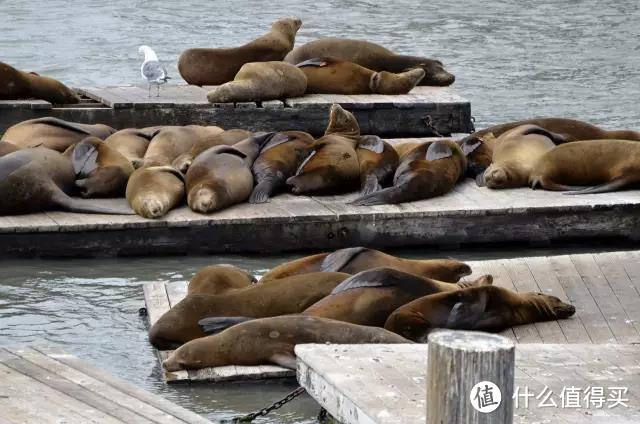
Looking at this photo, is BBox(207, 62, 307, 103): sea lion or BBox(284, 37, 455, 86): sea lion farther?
BBox(284, 37, 455, 86): sea lion

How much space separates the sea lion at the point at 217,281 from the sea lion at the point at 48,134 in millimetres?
2836

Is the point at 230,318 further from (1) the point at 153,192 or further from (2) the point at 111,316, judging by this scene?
(1) the point at 153,192

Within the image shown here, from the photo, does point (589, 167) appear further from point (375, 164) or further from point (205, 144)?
point (205, 144)

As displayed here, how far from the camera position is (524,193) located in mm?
8359

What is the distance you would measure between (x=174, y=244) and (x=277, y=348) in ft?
7.95

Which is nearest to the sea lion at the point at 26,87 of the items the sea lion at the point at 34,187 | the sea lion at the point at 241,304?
the sea lion at the point at 34,187

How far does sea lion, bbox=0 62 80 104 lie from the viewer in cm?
1060

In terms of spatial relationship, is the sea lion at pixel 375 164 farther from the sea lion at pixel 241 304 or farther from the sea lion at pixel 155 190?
the sea lion at pixel 241 304

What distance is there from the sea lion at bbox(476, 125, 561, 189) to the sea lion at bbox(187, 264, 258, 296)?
2665mm

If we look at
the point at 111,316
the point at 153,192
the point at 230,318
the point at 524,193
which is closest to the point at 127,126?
the point at 153,192

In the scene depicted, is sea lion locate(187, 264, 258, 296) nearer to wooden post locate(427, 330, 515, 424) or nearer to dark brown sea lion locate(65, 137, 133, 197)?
dark brown sea lion locate(65, 137, 133, 197)

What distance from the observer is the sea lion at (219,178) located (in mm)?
7852

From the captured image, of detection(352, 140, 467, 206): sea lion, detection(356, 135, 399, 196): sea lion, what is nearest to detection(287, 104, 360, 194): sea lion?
detection(356, 135, 399, 196): sea lion

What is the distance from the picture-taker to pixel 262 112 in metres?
10.6
